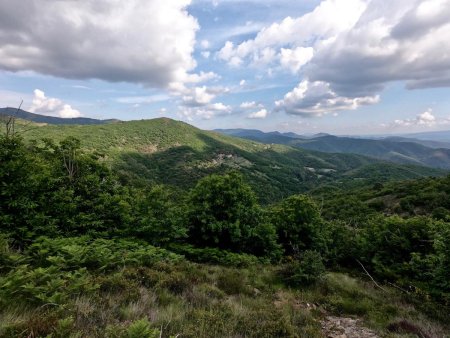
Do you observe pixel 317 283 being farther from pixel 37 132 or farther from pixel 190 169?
pixel 37 132

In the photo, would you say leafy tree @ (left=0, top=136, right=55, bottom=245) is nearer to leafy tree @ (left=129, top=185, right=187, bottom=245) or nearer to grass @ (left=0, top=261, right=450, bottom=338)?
leafy tree @ (left=129, top=185, right=187, bottom=245)

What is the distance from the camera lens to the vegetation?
216 inches

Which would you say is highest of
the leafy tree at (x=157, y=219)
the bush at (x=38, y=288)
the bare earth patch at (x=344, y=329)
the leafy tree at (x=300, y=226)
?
the bush at (x=38, y=288)

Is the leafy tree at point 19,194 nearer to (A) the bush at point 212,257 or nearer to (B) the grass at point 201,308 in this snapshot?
(B) the grass at point 201,308

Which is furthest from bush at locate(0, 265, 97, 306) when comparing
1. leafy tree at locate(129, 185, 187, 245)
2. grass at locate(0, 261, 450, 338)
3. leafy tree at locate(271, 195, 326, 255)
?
leafy tree at locate(271, 195, 326, 255)

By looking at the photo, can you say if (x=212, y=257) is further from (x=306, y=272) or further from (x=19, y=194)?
(x=19, y=194)

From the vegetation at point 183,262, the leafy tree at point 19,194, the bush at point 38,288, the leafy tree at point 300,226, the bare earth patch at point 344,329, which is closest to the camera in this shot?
the bush at point 38,288

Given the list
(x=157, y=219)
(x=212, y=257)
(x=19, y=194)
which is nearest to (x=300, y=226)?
(x=212, y=257)

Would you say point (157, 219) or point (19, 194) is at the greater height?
point (19, 194)

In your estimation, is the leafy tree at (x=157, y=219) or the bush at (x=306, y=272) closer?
the bush at (x=306, y=272)

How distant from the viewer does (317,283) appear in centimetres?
1173

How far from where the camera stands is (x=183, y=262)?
11180 millimetres

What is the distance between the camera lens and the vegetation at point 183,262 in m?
5.48

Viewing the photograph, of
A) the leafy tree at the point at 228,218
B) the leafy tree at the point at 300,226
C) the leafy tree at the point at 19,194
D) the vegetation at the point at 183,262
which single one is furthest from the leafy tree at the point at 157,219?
the leafy tree at the point at 300,226
